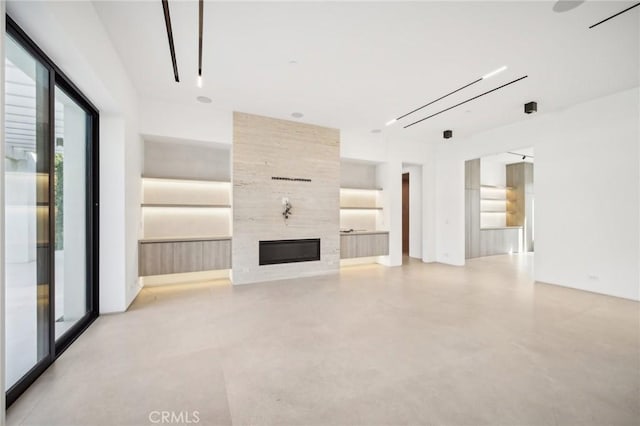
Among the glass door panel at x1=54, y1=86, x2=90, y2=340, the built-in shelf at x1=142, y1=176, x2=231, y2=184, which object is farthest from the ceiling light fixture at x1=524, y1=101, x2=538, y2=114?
the glass door panel at x1=54, y1=86, x2=90, y2=340

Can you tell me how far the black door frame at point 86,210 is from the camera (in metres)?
2.19

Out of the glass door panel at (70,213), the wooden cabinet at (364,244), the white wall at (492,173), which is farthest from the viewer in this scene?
the white wall at (492,173)

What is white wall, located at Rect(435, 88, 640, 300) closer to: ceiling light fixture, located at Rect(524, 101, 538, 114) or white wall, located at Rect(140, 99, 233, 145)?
ceiling light fixture, located at Rect(524, 101, 538, 114)

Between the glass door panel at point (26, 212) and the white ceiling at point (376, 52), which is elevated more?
the white ceiling at point (376, 52)

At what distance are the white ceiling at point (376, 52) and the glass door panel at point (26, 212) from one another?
1.05 m

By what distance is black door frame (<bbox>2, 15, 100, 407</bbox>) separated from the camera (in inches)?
86.1

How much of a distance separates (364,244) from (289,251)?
2076 millimetres

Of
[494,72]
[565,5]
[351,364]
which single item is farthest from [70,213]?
[494,72]

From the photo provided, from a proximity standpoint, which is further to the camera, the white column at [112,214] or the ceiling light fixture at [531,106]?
the ceiling light fixture at [531,106]

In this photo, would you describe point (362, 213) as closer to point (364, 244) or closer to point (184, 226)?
point (364, 244)

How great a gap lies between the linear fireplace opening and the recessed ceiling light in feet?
16.6

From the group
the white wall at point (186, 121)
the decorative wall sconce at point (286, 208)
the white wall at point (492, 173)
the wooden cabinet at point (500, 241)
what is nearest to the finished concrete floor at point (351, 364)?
the decorative wall sconce at point (286, 208)

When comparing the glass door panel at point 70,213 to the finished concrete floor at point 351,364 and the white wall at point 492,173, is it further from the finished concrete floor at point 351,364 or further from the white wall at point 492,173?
the white wall at point 492,173

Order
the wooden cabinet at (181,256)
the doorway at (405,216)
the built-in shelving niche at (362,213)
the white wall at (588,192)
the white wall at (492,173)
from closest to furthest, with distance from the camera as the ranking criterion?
the white wall at (588,192) < the wooden cabinet at (181,256) < the built-in shelving niche at (362,213) < the doorway at (405,216) < the white wall at (492,173)
